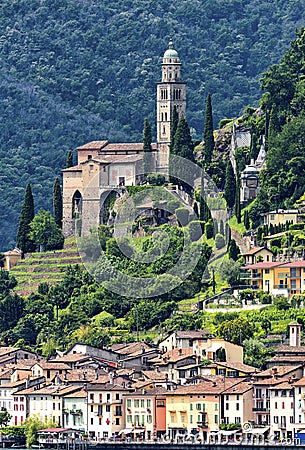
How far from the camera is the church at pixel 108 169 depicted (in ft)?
499

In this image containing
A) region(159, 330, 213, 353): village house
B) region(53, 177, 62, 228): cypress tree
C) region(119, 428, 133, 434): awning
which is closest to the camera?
region(119, 428, 133, 434): awning

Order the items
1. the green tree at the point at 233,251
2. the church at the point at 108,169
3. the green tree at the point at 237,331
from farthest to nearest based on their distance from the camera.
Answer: the church at the point at 108,169 < the green tree at the point at 233,251 < the green tree at the point at 237,331

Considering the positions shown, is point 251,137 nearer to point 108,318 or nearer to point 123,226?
point 123,226

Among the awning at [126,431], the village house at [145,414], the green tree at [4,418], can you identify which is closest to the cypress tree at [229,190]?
the green tree at [4,418]

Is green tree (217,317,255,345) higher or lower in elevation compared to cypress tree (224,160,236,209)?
lower

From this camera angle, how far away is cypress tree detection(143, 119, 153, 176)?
498 feet

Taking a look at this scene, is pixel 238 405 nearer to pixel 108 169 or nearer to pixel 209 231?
pixel 209 231

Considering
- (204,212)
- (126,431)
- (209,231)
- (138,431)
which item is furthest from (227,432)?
(204,212)

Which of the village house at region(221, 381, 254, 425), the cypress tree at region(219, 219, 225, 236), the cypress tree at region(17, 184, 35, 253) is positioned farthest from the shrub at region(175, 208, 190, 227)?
the village house at region(221, 381, 254, 425)

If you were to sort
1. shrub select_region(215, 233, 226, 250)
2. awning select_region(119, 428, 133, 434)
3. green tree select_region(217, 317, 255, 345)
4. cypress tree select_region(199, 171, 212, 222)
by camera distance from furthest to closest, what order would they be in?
cypress tree select_region(199, 171, 212, 222)
shrub select_region(215, 233, 226, 250)
green tree select_region(217, 317, 255, 345)
awning select_region(119, 428, 133, 434)

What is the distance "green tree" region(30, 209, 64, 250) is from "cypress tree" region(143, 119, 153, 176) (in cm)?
670

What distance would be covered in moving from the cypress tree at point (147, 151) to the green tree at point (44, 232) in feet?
22.0

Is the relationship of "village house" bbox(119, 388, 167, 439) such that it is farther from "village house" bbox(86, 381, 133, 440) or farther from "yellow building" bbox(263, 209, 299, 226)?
"yellow building" bbox(263, 209, 299, 226)

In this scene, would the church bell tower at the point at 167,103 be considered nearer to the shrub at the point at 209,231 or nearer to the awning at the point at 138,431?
the shrub at the point at 209,231
